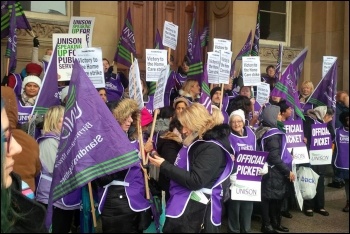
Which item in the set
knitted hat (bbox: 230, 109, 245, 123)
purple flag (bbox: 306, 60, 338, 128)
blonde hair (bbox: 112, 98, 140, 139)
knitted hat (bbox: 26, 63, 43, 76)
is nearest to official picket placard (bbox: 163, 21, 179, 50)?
knitted hat (bbox: 26, 63, 43, 76)

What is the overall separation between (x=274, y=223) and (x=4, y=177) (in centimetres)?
499

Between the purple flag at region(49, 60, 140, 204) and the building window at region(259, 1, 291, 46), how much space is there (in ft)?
31.9

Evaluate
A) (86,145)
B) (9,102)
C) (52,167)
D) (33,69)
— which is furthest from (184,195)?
(33,69)

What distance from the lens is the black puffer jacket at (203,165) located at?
3.69m

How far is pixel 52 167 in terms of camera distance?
14.1 feet

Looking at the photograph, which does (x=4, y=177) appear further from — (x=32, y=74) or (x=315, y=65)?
(x=315, y=65)

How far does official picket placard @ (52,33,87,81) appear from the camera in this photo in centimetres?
632

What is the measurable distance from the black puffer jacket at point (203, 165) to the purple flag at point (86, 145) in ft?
1.45

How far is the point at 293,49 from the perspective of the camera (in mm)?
12812

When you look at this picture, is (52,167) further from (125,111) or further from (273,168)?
(273,168)

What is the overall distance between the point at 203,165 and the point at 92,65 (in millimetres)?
2758

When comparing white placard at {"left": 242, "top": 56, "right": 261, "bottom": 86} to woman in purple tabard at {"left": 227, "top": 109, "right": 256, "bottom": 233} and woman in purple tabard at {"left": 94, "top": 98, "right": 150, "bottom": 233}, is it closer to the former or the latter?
woman in purple tabard at {"left": 227, "top": 109, "right": 256, "bottom": 233}


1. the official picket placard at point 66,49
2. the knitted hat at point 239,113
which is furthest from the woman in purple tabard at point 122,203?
the official picket placard at point 66,49

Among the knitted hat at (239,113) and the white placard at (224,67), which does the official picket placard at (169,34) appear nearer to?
the white placard at (224,67)
